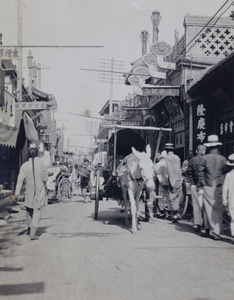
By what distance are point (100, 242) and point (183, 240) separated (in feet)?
5.67

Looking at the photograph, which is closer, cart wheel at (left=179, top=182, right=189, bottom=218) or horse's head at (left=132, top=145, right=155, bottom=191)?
horse's head at (left=132, top=145, right=155, bottom=191)

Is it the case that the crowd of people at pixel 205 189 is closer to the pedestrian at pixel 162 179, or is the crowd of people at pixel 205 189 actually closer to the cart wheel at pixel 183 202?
the cart wheel at pixel 183 202

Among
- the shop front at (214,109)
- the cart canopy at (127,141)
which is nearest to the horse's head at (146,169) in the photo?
the cart canopy at (127,141)

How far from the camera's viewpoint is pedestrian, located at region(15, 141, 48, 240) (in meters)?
7.90

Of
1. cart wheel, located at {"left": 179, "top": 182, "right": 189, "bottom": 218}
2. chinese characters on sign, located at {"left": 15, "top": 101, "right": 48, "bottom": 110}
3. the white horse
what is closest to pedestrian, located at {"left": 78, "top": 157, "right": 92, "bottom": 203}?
chinese characters on sign, located at {"left": 15, "top": 101, "right": 48, "bottom": 110}

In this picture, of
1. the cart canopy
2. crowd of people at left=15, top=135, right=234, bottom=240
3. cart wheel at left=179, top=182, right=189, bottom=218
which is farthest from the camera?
cart wheel at left=179, top=182, right=189, bottom=218

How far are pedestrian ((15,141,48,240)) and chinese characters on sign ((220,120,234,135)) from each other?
670cm

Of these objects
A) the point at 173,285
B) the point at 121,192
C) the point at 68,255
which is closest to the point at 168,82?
the point at 121,192

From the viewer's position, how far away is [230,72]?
10.2 metres

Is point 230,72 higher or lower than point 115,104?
lower

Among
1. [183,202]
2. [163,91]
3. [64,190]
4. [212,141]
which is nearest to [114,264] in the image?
[212,141]

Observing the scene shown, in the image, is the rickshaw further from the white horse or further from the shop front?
the shop front

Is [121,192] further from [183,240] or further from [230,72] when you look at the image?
[230,72]

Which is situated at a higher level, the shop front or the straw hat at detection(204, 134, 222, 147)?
the shop front
